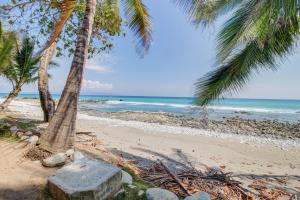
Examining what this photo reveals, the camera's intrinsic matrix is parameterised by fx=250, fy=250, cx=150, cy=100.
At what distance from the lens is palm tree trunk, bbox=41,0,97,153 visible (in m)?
4.19

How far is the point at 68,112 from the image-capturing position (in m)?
4.28

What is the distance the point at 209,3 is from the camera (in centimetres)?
420

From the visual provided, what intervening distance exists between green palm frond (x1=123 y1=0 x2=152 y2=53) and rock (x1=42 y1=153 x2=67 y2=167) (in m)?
4.13

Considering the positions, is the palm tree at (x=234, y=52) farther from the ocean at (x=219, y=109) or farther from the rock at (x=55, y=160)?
the rock at (x=55, y=160)

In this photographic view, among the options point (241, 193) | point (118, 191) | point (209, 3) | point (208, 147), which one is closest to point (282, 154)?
point (208, 147)

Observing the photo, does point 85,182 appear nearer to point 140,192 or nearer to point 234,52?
point 140,192

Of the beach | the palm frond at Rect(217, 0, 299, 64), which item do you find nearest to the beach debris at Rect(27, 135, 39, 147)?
the beach

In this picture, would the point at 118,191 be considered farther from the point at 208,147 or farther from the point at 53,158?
the point at 208,147

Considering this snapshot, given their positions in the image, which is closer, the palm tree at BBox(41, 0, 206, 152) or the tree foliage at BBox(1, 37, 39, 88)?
the palm tree at BBox(41, 0, 206, 152)

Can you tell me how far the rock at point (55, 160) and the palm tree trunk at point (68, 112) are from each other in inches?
9.9

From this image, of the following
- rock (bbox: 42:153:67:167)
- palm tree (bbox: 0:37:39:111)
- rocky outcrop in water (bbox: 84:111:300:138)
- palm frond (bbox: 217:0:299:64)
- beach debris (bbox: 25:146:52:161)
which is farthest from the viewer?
rocky outcrop in water (bbox: 84:111:300:138)

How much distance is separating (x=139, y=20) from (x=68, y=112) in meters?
3.60

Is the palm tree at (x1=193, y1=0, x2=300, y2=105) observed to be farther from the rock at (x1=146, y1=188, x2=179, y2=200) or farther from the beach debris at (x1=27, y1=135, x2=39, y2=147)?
the beach debris at (x1=27, y1=135, x2=39, y2=147)

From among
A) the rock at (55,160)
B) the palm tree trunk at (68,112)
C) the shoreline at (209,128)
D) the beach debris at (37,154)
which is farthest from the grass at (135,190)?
the shoreline at (209,128)
